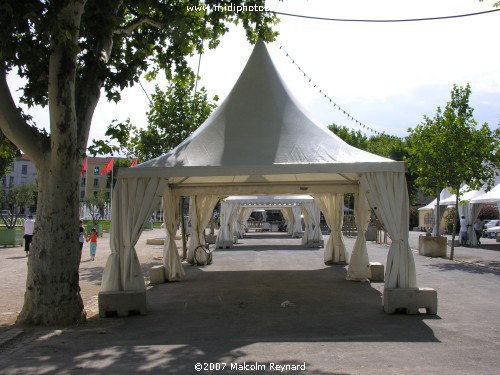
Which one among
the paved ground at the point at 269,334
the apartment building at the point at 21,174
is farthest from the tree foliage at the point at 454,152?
the apartment building at the point at 21,174

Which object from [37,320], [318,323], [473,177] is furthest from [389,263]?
[473,177]

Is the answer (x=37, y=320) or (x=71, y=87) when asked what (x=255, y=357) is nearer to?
(x=37, y=320)

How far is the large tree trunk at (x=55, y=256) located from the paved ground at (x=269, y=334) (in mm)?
360

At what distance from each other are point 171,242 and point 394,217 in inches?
257

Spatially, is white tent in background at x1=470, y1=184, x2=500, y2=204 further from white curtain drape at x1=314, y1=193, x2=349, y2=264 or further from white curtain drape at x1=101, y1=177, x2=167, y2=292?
white curtain drape at x1=101, y1=177, x2=167, y2=292

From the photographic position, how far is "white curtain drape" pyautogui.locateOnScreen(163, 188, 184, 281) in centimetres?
1354

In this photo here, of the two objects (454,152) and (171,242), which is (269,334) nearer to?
(171,242)

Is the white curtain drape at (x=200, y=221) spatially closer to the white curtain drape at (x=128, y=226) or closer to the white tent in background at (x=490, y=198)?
the white curtain drape at (x=128, y=226)

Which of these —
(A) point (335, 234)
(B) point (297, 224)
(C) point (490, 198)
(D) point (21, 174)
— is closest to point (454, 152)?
(A) point (335, 234)

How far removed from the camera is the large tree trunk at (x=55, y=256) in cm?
806

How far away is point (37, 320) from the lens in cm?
800

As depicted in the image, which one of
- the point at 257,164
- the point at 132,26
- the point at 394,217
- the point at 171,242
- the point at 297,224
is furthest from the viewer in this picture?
the point at 297,224

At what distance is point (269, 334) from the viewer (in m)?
7.28

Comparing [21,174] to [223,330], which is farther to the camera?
[21,174]
